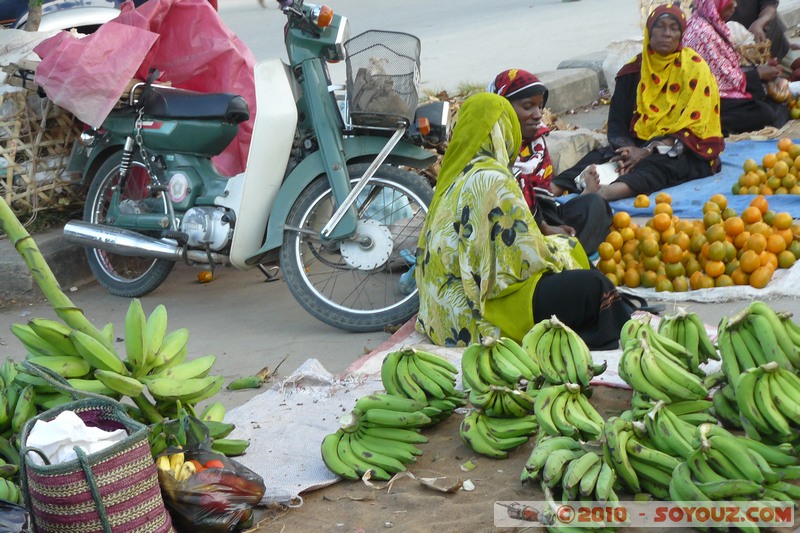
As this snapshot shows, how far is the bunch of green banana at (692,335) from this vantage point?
3.41m

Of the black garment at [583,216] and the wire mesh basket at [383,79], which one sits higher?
the wire mesh basket at [383,79]

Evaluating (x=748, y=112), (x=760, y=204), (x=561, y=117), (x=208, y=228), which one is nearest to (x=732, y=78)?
(x=748, y=112)

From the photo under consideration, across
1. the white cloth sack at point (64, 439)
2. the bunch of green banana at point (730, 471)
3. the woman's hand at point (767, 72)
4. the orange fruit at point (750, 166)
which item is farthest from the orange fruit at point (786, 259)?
the white cloth sack at point (64, 439)

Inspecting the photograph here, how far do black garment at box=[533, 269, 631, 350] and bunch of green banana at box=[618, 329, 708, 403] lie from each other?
98 cm

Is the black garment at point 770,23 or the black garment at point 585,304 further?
the black garment at point 770,23

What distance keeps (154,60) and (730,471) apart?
A: 431cm

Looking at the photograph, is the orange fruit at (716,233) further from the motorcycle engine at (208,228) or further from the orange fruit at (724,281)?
the motorcycle engine at (208,228)

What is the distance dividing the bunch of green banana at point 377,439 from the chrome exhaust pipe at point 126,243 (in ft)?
6.52

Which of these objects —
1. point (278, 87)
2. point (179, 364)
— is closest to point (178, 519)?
point (179, 364)

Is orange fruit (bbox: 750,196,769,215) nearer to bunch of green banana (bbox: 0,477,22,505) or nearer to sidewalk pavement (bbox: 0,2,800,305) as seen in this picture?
sidewalk pavement (bbox: 0,2,800,305)

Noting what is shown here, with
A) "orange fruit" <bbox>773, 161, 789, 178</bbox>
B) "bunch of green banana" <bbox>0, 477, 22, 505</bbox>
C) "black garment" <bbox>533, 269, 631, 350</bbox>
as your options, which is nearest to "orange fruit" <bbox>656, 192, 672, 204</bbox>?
"orange fruit" <bbox>773, 161, 789, 178</bbox>

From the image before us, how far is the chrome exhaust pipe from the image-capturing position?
207 inches

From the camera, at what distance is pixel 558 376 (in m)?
3.44

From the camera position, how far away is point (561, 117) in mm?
8875
